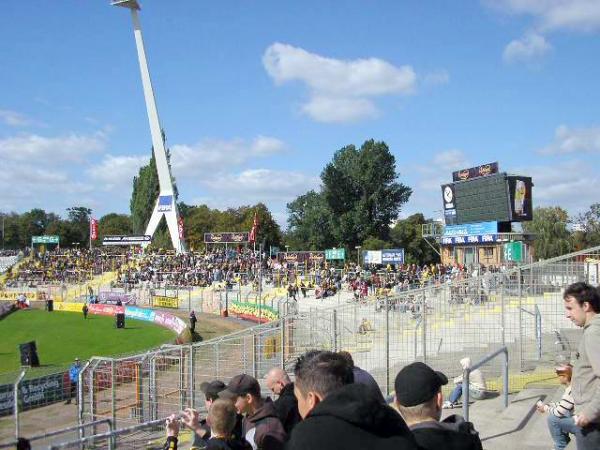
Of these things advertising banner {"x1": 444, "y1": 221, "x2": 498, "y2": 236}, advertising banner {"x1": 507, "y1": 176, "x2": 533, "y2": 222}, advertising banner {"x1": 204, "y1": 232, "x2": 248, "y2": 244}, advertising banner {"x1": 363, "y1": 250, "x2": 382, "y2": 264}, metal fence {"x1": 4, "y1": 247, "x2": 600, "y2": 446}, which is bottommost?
metal fence {"x1": 4, "y1": 247, "x2": 600, "y2": 446}

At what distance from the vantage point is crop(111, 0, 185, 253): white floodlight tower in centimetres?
6731

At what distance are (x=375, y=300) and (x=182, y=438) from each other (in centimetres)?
443

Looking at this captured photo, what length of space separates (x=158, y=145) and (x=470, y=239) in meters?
39.3

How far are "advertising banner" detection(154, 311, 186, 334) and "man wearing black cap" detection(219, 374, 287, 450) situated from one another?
30.4m

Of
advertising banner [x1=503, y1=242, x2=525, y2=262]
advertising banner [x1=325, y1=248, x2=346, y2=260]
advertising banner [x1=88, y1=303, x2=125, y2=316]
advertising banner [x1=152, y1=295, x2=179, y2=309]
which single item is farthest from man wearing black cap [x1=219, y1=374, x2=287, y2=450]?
advertising banner [x1=325, y1=248, x2=346, y2=260]

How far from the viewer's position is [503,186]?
38562 millimetres

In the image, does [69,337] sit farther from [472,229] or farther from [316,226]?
[316,226]

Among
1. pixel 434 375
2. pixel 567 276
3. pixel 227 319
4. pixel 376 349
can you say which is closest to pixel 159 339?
pixel 227 319

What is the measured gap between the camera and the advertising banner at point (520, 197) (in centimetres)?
3847

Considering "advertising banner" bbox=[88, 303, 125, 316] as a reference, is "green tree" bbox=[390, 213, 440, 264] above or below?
above

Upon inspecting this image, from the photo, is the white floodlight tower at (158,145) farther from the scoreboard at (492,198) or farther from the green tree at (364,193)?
the scoreboard at (492,198)

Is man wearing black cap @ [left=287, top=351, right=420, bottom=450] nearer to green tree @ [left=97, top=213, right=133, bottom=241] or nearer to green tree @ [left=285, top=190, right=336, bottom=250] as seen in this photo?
green tree @ [left=285, top=190, right=336, bottom=250]

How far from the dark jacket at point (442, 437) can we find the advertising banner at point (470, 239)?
3765cm

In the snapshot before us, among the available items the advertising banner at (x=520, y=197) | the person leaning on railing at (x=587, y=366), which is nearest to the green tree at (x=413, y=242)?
the advertising banner at (x=520, y=197)
